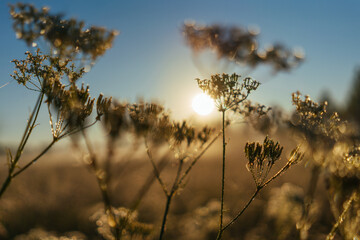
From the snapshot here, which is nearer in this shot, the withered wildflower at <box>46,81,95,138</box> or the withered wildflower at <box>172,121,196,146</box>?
the withered wildflower at <box>46,81,95,138</box>

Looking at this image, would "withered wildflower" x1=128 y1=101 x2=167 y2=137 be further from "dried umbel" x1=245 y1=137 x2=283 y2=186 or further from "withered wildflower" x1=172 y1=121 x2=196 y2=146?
"dried umbel" x1=245 y1=137 x2=283 y2=186

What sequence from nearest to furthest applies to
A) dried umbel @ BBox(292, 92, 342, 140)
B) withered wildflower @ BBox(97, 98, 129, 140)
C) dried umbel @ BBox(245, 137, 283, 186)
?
1. dried umbel @ BBox(245, 137, 283, 186)
2. dried umbel @ BBox(292, 92, 342, 140)
3. withered wildflower @ BBox(97, 98, 129, 140)

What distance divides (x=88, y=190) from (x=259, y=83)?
679 inches

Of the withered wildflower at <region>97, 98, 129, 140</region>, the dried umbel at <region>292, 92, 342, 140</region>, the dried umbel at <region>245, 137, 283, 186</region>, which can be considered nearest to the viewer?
the dried umbel at <region>245, 137, 283, 186</region>

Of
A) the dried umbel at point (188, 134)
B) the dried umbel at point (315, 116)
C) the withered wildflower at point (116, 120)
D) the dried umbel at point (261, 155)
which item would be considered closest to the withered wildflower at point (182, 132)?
the dried umbel at point (188, 134)

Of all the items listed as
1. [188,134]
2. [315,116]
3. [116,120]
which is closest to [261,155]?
[315,116]

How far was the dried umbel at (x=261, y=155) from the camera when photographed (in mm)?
3303

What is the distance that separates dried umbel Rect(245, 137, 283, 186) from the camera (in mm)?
3303

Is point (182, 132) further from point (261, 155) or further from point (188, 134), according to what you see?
point (261, 155)

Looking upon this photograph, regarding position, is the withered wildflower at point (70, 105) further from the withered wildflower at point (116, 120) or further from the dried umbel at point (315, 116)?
the dried umbel at point (315, 116)

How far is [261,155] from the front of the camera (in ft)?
11.0

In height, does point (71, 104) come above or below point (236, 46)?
below

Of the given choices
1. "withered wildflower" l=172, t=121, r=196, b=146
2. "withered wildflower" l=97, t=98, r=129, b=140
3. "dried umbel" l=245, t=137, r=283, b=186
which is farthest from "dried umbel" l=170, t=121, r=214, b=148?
"dried umbel" l=245, t=137, r=283, b=186

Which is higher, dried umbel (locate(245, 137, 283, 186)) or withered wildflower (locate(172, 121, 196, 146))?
withered wildflower (locate(172, 121, 196, 146))
